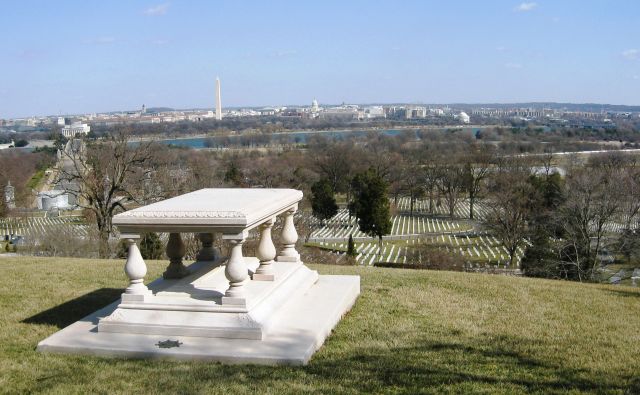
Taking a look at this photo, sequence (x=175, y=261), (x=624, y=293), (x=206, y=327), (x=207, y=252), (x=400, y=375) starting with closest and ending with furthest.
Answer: (x=400, y=375) < (x=206, y=327) < (x=175, y=261) < (x=207, y=252) < (x=624, y=293)

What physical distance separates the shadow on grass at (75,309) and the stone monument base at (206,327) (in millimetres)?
650

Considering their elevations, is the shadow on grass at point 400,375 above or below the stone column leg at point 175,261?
below

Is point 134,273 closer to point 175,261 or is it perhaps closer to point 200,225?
point 200,225

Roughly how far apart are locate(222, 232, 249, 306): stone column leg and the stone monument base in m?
0.08

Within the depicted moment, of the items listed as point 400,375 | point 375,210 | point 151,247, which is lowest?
point 375,210

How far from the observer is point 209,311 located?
681 cm

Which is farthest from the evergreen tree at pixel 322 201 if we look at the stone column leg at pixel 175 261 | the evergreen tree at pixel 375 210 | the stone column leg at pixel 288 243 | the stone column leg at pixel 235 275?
the stone column leg at pixel 235 275

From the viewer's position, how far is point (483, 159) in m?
66.1

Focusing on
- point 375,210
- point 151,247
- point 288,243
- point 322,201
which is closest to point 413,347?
point 288,243

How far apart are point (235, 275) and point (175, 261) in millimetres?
1977

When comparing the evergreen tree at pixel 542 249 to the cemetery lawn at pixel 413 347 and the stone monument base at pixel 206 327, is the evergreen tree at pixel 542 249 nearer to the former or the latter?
the cemetery lawn at pixel 413 347

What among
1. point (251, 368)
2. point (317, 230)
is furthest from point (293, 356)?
point (317, 230)

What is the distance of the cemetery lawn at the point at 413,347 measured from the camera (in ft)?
17.6

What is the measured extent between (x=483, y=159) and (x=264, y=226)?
60900mm
